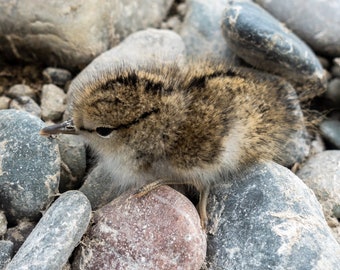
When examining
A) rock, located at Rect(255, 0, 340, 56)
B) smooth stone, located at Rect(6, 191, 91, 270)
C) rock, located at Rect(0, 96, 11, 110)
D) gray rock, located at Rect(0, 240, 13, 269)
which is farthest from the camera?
rock, located at Rect(255, 0, 340, 56)

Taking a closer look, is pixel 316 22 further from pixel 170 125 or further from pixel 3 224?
pixel 3 224

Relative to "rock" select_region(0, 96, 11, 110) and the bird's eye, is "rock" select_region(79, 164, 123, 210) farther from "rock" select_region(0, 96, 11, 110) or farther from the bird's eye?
"rock" select_region(0, 96, 11, 110)

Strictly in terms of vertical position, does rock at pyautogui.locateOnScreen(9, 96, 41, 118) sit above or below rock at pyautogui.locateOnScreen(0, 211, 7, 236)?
below

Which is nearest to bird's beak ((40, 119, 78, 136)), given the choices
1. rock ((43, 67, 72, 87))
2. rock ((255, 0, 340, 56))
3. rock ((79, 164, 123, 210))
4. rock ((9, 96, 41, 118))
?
rock ((79, 164, 123, 210))

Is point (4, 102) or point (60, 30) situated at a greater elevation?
point (60, 30)

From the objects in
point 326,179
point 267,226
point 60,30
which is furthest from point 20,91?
point 326,179

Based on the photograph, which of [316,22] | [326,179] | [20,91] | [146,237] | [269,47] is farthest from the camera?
[316,22]
